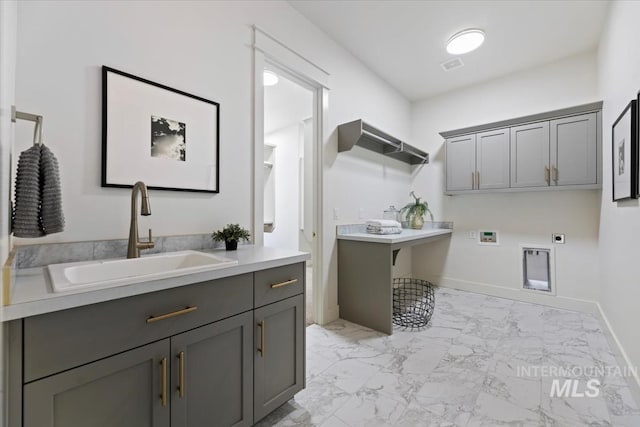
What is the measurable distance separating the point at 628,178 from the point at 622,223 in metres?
0.43

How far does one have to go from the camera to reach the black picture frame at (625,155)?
1.56 m

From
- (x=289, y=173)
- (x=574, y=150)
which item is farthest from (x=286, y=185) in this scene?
(x=574, y=150)

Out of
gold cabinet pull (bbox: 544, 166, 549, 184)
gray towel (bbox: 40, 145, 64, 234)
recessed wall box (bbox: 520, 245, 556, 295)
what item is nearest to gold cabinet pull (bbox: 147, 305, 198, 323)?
gray towel (bbox: 40, 145, 64, 234)

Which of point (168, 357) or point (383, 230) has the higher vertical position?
point (383, 230)

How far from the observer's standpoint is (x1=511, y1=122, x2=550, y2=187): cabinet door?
2.95 meters

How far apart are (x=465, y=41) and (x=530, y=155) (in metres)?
1.45

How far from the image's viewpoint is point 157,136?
1514 mm

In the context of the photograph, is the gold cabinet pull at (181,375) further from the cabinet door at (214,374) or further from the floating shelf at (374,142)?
the floating shelf at (374,142)

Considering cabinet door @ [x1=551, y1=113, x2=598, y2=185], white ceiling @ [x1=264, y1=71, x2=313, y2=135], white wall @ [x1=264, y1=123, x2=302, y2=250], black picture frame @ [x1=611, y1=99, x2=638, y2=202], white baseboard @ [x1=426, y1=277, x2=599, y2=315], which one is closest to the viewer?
black picture frame @ [x1=611, y1=99, x2=638, y2=202]

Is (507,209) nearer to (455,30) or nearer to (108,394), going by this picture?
(455,30)

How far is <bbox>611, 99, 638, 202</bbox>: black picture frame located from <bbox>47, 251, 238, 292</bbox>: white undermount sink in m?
2.29

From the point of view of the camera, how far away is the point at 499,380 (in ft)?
5.73

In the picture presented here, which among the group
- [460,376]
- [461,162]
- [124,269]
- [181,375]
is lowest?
[460,376]

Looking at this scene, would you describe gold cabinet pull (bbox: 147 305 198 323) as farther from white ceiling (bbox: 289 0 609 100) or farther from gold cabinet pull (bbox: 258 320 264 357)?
white ceiling (bbox: 289 0 609 100)
